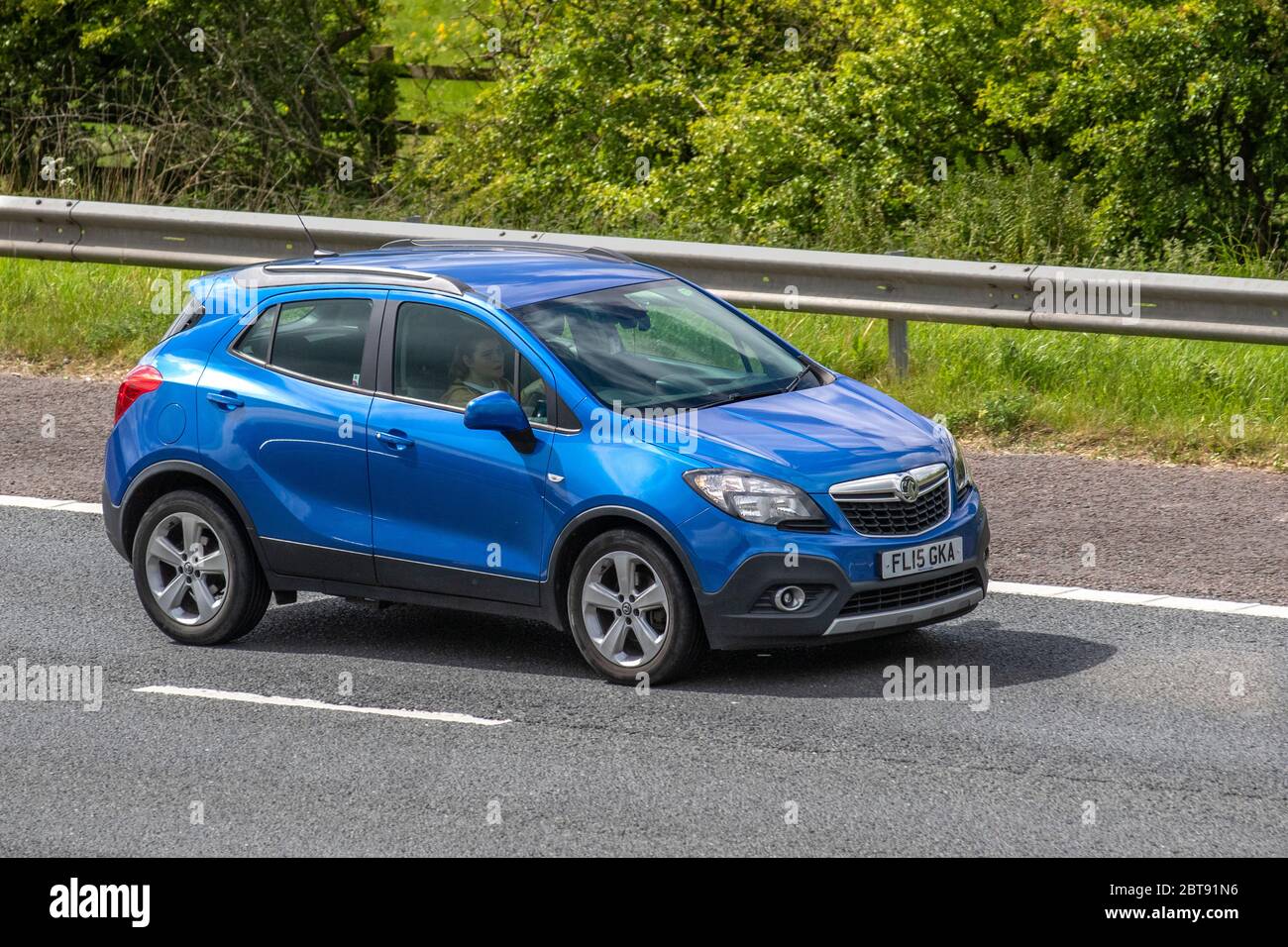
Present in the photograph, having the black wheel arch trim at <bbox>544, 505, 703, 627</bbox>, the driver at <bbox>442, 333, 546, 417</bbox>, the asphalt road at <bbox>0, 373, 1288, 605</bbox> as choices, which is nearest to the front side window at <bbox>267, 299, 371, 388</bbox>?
the driver at <bbox>442, 333, 546, 417</bbox>

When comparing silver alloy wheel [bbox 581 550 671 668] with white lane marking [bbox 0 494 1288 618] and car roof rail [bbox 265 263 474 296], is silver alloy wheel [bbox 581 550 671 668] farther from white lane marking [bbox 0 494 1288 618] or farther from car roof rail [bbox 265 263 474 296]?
white lane marking [bbox 0 494 1288 618]

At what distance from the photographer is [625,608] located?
7.68m

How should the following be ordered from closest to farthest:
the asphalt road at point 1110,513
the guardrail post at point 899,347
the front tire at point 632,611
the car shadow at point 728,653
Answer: the front tire at point 632,611
the car shadow at point 728,653
the asphalt road at point 1110,513
the guardrail post at point 899,347

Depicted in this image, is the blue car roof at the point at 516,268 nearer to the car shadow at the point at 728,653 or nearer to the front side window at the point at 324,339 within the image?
the front side window at the point at 324,339

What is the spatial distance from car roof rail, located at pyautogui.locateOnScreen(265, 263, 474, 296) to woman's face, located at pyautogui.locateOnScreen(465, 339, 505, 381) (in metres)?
0.26

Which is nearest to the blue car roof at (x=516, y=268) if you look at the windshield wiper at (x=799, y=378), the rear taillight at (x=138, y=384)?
the windshield wiper at (x=799, y=378)

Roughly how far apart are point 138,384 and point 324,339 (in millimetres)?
1028

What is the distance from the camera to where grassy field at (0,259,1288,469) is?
11.5m

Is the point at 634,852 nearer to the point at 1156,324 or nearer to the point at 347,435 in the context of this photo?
the point at 347,435

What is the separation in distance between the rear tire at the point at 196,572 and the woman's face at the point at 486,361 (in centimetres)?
135

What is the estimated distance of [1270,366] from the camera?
12.2m

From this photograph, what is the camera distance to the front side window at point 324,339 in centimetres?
835

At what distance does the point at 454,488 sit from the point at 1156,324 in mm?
5506

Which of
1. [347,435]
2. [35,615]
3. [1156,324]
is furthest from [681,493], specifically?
[1156,324]
